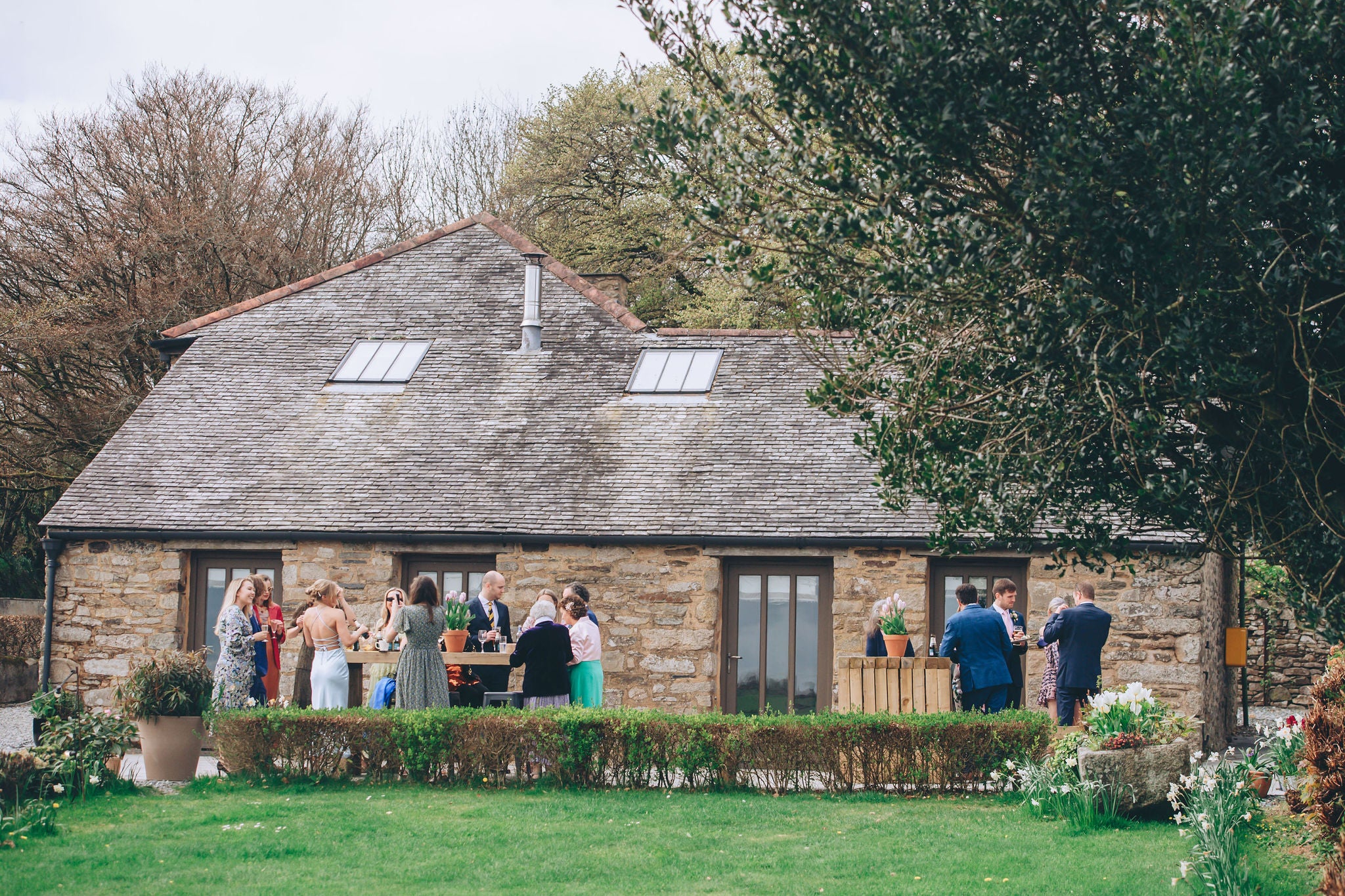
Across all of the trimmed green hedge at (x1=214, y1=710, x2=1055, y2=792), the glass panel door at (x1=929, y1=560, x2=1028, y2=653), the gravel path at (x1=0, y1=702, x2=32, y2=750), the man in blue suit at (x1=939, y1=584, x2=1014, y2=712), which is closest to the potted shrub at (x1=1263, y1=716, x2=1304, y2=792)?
the trimmed green hedge at (x1=214, y1=710, x2=1055, y2=792)

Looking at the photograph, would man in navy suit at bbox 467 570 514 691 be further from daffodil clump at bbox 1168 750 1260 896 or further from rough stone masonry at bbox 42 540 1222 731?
daffodil clump at bbox 1168 750 1260 896

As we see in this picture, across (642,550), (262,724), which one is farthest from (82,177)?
(262,724)

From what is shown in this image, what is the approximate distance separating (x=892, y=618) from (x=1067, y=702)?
1666mm

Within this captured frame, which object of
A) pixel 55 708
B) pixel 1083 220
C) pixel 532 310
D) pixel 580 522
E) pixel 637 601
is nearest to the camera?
pixel 1083 220

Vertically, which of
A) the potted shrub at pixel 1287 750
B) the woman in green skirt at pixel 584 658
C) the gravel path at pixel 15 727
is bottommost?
the gravel path at pixel 15 727

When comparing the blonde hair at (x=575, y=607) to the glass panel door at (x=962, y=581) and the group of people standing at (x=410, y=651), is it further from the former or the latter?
the glass panel door at (x=962, y=581)

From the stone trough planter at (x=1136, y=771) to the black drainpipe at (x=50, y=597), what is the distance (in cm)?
1149

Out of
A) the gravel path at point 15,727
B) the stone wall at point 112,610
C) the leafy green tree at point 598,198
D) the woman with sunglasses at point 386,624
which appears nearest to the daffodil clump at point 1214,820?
the woman with sunglasses at point 386,624

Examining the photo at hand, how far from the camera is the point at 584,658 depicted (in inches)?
458

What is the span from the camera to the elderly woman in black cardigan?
11.2 m

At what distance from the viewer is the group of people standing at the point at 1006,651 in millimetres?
11141

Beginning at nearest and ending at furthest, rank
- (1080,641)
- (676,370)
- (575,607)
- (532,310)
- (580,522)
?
1. (1080,641)
2. (575,607)
3. (580,522)
4. (676,370)
5. (532,310)

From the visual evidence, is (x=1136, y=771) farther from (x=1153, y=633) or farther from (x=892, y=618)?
(x=1153, y=633)

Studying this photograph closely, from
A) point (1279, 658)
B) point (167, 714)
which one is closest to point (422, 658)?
point (167, 714)
